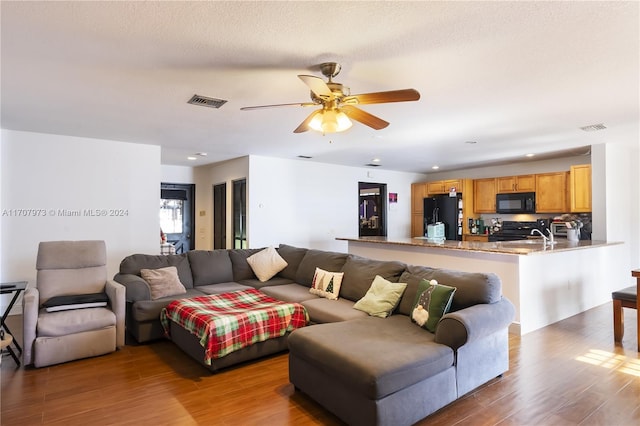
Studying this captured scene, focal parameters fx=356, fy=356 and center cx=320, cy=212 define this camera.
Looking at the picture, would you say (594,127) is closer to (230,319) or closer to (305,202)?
(305,202)

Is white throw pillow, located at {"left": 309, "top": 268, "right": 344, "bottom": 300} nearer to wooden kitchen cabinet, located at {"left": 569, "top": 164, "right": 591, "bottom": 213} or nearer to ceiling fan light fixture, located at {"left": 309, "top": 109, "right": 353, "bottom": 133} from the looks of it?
ceiling fan light fixture, located at {"left": 309, "top": 109, "right": 353, "bottom": 133}

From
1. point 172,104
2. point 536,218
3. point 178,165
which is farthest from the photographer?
point 178,165

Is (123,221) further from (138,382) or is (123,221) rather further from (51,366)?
(138,382)

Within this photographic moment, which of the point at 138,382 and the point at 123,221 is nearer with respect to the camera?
the point at 138,382

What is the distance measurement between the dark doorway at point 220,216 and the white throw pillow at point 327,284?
13.1 feet

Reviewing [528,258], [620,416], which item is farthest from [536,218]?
[620,416]

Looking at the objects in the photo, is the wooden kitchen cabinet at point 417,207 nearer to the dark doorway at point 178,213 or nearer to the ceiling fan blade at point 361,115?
the dark doorway at point 178,213

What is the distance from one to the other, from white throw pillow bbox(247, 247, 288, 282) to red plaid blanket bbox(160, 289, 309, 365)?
→ 98 cm

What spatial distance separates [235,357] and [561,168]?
6.85m

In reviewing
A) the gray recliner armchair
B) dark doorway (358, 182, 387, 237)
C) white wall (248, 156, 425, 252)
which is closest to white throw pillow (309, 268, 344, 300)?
the gray recliner armchair

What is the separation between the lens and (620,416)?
231cm

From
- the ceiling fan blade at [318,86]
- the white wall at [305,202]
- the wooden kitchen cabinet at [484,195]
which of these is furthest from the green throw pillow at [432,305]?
the wooden kitchen cabinet at [484,195]

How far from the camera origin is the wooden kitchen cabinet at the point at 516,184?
6828 millimetres

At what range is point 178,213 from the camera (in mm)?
8234
